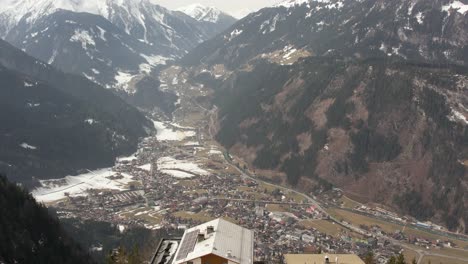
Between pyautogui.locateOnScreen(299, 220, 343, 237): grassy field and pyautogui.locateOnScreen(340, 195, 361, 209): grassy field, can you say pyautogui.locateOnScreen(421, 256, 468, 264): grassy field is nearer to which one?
pyautogui.locateOnScreen(299, 220, 343, 237): grassy field

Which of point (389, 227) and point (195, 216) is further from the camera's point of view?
point (195, 216)

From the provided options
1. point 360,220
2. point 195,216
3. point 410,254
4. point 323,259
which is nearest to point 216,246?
point 323,259

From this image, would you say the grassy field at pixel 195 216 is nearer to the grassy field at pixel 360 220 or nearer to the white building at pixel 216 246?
the grassy field at pixel 360 220

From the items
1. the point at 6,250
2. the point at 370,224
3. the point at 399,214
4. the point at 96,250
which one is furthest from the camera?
the point at 399,214

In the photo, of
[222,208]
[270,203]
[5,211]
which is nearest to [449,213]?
[270,203]

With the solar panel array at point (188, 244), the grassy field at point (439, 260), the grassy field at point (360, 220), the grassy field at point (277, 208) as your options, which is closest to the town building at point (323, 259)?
the solar panel array at point (188, 244)

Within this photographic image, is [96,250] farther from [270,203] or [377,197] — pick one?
[377,197]

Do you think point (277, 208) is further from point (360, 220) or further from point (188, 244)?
point (188, 244)
